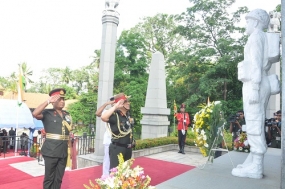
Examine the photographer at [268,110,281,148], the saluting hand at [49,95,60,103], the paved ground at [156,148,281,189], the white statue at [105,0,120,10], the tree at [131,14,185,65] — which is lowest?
the paved ground at [156,148,281,189]

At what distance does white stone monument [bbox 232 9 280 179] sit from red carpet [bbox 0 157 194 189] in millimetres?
2358

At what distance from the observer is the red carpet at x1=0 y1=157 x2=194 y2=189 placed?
4988mm

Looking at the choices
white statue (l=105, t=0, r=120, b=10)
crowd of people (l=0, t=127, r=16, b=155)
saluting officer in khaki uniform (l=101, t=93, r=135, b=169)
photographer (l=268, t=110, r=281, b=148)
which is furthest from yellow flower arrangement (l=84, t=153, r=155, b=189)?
crowd of people (l=0, t=127, r=16, b=155)

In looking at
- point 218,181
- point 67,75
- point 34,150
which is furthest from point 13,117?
point 67,75

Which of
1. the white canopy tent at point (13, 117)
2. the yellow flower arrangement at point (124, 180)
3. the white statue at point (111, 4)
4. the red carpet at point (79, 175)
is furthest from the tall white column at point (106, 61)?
the white canopy tent at point (13, 117)

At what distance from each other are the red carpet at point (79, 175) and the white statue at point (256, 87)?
2348 mm

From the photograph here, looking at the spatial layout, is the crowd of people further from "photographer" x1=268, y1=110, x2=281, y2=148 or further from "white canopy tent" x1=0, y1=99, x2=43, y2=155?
"photographer" x1=268, y1=110, x2=281, y2=148

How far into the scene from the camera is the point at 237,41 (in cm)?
1537

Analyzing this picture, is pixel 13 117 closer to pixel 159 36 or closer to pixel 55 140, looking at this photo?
pixel 55 140

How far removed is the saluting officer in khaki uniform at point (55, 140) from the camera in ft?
11.9

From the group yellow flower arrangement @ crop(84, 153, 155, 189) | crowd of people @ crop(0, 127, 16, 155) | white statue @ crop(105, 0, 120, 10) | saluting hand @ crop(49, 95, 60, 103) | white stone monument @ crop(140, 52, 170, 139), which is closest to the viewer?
yellow flower arrangement @ crop(84, 153, 155, 189)

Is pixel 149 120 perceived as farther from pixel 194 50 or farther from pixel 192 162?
pixel 194 50

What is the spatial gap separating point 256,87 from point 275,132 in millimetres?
4626

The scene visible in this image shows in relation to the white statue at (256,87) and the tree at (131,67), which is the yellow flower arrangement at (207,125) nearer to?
the white statue at (256,87)
